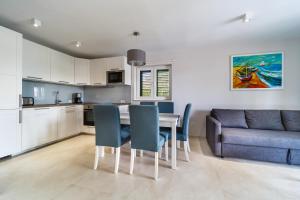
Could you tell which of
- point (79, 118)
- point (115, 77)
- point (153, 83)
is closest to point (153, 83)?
point (153, 83)

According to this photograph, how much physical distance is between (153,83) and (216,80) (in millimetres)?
1693

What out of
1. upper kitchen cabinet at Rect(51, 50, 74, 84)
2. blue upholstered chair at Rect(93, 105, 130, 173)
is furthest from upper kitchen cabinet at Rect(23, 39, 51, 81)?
blue upholstered chair at Rect(93, 105, 130, 173)

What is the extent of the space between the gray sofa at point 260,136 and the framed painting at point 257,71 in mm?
656

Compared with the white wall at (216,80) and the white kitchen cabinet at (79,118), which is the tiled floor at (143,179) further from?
the white wall at (216,80)

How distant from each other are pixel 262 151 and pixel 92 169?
2.71m

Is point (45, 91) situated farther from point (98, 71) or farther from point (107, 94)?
point (107, 94)

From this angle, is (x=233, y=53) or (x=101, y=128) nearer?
(x=101, y=128)

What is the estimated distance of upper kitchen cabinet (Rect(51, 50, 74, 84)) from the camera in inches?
138

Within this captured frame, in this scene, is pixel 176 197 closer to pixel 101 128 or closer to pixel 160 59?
pixel 101 128

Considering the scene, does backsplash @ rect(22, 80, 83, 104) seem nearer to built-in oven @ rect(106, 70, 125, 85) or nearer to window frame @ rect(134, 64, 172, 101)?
built-in oven @ rect(106, 70, 125, 85)

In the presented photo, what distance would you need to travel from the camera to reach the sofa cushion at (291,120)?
279cm

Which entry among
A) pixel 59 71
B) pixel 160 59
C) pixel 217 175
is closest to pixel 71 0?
pixel 59 71

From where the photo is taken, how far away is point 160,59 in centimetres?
413

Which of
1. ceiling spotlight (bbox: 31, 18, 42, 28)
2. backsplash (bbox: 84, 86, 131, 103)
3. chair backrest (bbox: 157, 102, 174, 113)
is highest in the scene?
ceiling spotlight (bbox: 31, 18, 42, 28)
